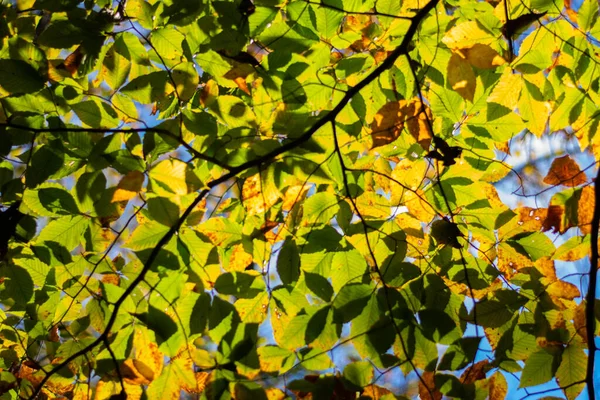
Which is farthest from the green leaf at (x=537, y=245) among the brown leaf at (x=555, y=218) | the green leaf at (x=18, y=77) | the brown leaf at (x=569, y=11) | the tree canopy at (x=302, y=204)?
the green leaf at (x=18, y=77)

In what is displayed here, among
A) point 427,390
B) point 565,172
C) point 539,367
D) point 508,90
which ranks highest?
point 508,90

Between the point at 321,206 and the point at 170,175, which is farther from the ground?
the point at 321,206

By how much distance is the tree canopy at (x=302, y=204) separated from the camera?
119 cm

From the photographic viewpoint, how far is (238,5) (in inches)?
56.1

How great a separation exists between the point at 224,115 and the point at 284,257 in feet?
1.47

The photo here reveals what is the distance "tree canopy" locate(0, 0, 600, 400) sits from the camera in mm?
1191

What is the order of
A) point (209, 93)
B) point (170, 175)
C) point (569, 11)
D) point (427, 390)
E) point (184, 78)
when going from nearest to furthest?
point (170, 175), point (427, 390), point (184, 78), point (209, 93), point (569, 11)

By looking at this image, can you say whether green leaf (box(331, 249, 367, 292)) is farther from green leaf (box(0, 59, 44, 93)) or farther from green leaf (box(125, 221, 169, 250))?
green leaf (box(0, 59, 44, 93))

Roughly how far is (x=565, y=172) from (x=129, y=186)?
1.09 metres

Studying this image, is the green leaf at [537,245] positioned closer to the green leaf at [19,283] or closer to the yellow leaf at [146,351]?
the yellow leaf at [146,351]

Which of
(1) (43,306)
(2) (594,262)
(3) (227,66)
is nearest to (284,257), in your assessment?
(3) (227,66)

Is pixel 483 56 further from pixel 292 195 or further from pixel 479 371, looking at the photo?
pixel 479 371

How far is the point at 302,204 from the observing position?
1.33m

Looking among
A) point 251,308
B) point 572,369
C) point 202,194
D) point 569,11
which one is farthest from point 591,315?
point 569,11
